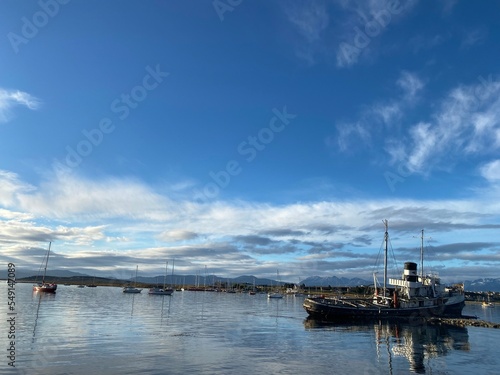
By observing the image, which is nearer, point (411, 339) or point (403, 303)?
point (411, 339)

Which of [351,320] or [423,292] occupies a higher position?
[423,292]

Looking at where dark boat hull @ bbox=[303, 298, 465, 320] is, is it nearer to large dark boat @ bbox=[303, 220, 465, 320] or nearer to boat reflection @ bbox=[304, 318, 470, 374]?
large dark boat @ bbox=[303, 220, 465, 320]

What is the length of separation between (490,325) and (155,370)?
73.1 meters

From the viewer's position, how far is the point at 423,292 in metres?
88.6

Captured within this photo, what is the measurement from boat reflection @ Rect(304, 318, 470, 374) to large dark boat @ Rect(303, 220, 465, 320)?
8.30 ft

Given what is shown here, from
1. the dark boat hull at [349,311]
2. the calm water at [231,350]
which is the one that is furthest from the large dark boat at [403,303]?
the calm water at [231,350]

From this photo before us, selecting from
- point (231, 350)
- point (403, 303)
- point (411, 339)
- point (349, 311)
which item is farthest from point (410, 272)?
point (231, 350)

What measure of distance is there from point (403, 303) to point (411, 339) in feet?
88.2

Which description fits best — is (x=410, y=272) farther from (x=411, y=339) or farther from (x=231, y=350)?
(x=231, y=350)

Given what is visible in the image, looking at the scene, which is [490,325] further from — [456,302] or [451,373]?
[451,373]

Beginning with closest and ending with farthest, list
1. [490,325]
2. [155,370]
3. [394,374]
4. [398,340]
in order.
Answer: [155,370]
[394,374]
[398,340]
[490,325]

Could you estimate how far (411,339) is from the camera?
54125 mm

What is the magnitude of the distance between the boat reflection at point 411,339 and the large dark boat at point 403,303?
2.53 metres

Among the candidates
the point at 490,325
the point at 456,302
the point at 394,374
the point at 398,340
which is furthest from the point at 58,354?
the point at 456,302
